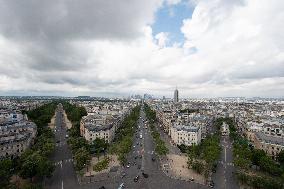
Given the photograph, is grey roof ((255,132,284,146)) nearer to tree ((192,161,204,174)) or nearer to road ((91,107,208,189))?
tree ((192,161,204,174))

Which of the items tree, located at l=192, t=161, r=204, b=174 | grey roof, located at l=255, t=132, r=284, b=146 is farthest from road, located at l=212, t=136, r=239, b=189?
grey roof, located at l=255, t=132, r=284, b=146

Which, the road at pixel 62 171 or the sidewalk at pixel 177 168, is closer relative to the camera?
the road at pixel 62 171

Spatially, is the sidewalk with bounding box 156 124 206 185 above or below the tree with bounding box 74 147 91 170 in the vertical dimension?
below

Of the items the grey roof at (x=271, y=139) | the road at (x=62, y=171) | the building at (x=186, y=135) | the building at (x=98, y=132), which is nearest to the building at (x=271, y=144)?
Answer: the grey roof at (x=271, y=139)

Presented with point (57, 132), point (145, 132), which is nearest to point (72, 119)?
point (57, 132)

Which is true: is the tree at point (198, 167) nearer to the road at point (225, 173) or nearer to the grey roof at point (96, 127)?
the road at point (225, 173)

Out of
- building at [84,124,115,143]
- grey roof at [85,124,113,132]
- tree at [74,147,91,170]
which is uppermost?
grey roof at [85,124,113,132]

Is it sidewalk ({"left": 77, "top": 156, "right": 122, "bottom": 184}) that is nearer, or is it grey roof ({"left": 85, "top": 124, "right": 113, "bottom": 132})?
sidewalk ({"left": 77, "top": 156, "right": 122, "bottom": 184})

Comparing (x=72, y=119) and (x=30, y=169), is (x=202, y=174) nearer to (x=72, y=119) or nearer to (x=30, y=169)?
(x=30, y=169)
